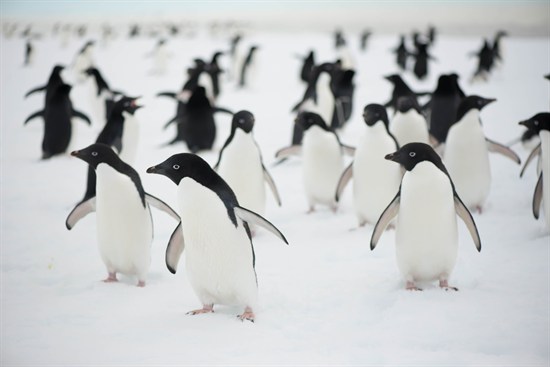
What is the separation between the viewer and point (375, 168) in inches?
158

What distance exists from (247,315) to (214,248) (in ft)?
1.03

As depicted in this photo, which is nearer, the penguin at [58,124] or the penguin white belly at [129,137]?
the penguin white belly at [129,137]

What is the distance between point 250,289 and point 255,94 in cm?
925

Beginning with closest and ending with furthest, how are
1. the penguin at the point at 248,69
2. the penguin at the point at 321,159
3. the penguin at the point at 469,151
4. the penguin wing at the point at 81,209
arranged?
the penguin wing at the point at 81,209 → the penguin at the point at 469,151 → the penguin at the point at 321,159 → the penguin at the point at 248,69

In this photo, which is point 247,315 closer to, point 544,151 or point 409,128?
point 544,151

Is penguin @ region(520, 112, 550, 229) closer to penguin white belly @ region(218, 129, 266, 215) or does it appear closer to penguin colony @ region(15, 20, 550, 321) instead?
penguin colony @ region(15, 20, 550, 321)

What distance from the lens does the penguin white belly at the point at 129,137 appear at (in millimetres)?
5128

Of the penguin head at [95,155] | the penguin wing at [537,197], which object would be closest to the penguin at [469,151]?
the penguin wing at [537,197]

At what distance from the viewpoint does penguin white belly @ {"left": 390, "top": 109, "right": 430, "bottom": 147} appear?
4.66 m

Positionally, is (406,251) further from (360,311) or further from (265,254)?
(265,254)

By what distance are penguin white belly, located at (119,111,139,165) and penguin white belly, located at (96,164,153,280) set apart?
6.38 feet

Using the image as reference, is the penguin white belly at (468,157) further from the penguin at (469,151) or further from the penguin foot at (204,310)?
the penguin foot at (204,310)

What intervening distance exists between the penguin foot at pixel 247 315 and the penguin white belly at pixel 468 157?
2.13m

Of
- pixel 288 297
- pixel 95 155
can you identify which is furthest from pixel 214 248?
pixel 95 155
